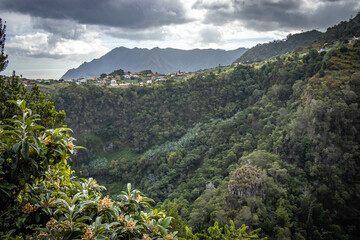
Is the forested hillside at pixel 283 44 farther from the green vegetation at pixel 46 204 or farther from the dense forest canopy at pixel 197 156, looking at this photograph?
the green vegetation at pixel 46 204

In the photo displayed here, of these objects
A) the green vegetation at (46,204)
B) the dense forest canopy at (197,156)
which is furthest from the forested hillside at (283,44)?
the green vegetation at (46,204)

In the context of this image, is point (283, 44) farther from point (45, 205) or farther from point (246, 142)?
point (45, 205)

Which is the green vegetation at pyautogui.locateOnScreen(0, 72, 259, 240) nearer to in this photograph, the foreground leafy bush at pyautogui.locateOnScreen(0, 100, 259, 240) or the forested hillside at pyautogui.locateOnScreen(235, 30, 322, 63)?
the foreground leafy bush at pyautogui.locateOnScreen(0, 100, 259, 240)

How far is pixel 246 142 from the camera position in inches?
1292

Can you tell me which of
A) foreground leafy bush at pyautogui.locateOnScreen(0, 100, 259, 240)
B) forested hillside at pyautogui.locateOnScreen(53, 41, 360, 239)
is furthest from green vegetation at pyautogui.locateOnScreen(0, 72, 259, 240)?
forested hillside at pyautogui.locateOnScreen(53, 41, 360, 239)

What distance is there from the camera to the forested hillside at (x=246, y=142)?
20.7 meters

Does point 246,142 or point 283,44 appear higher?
point 283,44

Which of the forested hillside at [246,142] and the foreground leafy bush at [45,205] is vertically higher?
the foreground leafy bush at [45,205]

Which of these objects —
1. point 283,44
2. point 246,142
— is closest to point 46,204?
point 246,142

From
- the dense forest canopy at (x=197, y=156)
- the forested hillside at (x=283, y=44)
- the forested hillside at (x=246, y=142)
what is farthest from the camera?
the forested hillside at (x=283, y=44)

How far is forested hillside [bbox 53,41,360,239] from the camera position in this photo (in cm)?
2070

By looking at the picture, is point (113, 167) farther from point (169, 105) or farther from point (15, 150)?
point (15, 150)

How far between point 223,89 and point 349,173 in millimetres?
31742

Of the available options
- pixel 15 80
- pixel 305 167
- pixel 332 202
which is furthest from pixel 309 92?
pixel 15 80
